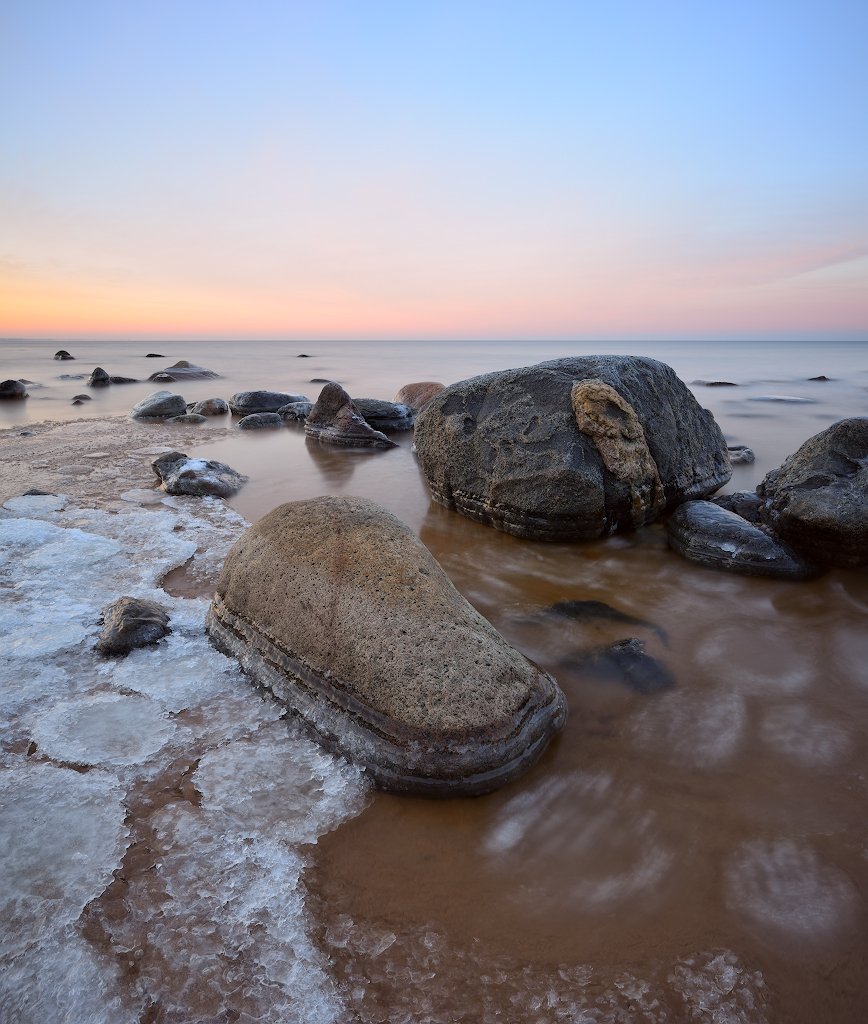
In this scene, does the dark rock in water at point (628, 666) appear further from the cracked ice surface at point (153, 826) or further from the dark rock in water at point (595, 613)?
the cracked ice surface at point (153, 826)

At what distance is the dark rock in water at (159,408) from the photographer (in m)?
11.1

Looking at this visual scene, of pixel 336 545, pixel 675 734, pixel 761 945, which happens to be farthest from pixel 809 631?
pixel 336 545

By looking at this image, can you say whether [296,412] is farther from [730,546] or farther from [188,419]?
[730,546]

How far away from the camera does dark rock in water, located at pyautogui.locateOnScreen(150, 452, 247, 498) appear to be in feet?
19.1

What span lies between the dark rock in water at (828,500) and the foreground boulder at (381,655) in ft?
8.53

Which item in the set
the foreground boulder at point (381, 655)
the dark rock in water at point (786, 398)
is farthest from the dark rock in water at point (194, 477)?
the dark rock in water at point (786, 398)

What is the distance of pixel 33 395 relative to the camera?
15.1m

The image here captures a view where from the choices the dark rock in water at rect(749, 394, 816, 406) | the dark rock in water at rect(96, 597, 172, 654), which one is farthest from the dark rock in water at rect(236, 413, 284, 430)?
the dark rock in water at rect(749, 394, 816, 406)

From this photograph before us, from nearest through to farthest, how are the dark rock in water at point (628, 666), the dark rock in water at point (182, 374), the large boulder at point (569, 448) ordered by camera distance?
the dark rock in water at point (628, 666)
the large boulder at point (569, 448)
the dark rock in water at point (182, 374)

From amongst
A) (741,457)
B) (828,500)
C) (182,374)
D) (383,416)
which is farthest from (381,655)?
(182,374)

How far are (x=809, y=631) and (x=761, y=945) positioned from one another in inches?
82.8

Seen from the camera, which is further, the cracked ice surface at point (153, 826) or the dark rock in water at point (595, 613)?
the dark rock in water at point (595, 613)

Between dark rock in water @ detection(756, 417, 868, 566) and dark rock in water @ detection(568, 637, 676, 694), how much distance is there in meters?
1.83

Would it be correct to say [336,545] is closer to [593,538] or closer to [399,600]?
[399,600]
